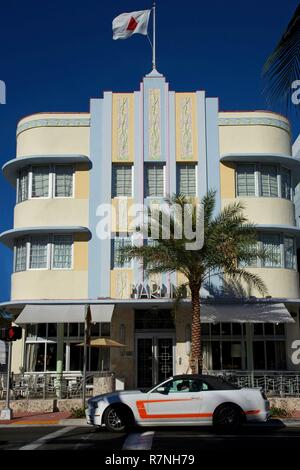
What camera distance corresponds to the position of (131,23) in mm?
27422

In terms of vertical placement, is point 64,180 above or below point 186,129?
below

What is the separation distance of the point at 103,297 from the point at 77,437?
36.2 feet

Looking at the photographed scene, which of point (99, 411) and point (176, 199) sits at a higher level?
point (176, 199)

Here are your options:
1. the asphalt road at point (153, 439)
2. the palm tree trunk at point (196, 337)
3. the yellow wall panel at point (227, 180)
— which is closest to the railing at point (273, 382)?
the palm tree trunk at point (196, 337)

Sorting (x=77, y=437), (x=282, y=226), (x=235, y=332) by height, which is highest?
(x=282, y=226)

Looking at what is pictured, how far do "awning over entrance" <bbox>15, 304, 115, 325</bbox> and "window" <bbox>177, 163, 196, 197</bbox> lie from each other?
6.18 metres

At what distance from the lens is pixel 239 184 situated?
2700 cm

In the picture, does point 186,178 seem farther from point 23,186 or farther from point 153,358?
point 153,358

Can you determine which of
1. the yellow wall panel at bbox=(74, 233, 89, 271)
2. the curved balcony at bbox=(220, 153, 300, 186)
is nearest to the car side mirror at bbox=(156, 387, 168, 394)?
the yellow wall panel at bbox=(74, 233, 89, 271)

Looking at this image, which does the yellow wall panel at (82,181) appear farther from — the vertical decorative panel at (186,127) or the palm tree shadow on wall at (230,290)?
the palm tree shadow on wall at (230,290)

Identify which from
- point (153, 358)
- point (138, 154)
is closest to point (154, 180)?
point (138, 154)

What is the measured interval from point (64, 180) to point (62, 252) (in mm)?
3213
